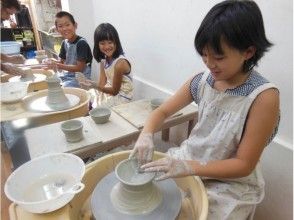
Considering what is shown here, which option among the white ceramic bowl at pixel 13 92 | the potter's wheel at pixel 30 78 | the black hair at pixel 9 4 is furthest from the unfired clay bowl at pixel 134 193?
the black hair at pixel 9 4

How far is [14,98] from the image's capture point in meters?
1.84

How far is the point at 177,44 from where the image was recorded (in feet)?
6.64

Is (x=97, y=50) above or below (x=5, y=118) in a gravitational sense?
above

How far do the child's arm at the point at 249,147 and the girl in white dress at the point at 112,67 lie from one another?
1.46m

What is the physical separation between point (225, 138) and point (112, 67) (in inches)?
60.4

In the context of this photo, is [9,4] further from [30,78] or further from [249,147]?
[249,147]

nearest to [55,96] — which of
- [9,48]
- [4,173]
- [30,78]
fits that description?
[30,78]

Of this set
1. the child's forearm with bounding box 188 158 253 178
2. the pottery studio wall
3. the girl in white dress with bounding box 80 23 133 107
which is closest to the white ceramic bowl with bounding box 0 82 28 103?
the girl in white dress with bounding box 80 23 133 107

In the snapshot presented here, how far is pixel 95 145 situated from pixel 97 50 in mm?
1339

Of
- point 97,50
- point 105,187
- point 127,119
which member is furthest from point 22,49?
point 105,187

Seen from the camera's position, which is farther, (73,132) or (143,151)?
(73,132)

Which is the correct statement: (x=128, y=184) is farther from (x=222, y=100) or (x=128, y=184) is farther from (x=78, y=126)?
(x=78, y=126)

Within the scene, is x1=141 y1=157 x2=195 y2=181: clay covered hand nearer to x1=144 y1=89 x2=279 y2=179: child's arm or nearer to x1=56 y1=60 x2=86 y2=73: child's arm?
x1=144 y1=89 x2=279 y2=179: child's arm

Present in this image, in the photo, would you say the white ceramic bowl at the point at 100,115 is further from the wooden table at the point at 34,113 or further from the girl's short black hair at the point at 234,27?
the girl's short black hair at the point at 234,27
